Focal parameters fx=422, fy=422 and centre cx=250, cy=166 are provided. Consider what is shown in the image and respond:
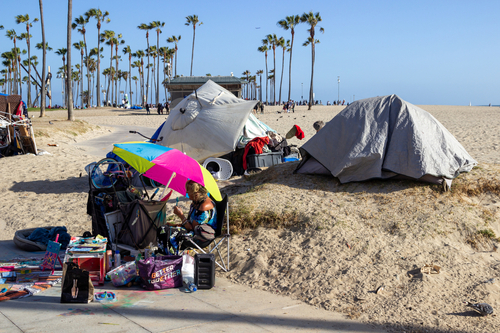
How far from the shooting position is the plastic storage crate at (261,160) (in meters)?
11.4

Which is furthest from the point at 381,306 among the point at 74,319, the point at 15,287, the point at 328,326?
the point at 15,287

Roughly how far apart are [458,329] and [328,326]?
1225mm

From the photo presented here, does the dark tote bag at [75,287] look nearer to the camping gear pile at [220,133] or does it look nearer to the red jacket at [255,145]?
the camping gear pile at [220,133]

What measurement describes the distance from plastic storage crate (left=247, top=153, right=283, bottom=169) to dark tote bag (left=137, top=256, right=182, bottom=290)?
21.1ft

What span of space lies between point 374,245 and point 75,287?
376cm

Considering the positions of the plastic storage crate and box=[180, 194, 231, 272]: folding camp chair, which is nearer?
box=[180, 194, 231, 272]: folding camp chair

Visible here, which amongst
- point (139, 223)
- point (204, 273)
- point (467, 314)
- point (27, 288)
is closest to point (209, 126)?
point (139, 223)

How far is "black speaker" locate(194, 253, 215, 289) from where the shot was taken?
16.4 feet

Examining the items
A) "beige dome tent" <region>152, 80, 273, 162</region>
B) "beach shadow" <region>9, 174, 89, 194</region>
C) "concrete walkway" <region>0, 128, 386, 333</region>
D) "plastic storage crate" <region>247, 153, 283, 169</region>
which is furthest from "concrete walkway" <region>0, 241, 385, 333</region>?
"beige dome tent" <region>152, 80, 273, 162</region>

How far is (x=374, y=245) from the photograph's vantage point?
225 inches

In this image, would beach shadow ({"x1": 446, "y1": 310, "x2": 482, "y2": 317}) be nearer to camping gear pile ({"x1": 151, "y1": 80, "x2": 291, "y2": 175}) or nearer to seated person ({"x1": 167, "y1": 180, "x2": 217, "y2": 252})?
seated person ({"x1": 167, "y1": 180, "x2": 217, "y2": 252})

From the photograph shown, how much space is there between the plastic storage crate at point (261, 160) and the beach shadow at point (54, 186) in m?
4.30

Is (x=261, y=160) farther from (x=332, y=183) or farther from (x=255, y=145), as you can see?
(x=332, y=183)

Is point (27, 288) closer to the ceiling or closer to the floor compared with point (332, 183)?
closer to the floor
